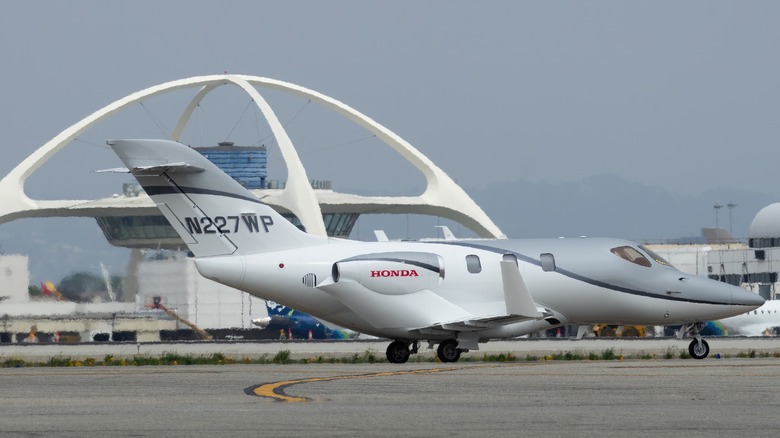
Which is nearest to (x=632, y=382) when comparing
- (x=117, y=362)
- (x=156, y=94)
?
(x=117, y=362)

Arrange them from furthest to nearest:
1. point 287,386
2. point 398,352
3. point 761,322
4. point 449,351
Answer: point 761,322, point 398,352, point 449,351, point 287,386

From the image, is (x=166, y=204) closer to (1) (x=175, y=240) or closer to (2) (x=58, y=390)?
(2) (x=58, y=390)

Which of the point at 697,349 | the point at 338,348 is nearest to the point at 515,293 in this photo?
the point at 697,349

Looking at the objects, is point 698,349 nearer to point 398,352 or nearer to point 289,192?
point 398,352

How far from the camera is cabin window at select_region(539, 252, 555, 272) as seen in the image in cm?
3838

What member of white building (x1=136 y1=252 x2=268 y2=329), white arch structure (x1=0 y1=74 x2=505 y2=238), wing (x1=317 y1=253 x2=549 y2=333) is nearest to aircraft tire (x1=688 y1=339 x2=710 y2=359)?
wing (x1=317 y1=253 x2=549 y2=333)

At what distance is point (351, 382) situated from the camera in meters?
27.9

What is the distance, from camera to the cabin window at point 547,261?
126ft

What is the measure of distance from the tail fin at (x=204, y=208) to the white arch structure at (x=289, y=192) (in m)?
72.9

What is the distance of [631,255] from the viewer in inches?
1559

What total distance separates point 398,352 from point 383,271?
2535mm

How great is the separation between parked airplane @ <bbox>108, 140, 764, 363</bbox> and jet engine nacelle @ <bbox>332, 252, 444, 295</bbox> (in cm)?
3

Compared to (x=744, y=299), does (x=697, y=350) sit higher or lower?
lower

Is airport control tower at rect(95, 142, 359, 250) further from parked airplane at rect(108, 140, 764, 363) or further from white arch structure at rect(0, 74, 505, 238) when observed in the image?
parked airplane at rect(108, 140, 764, 363)
